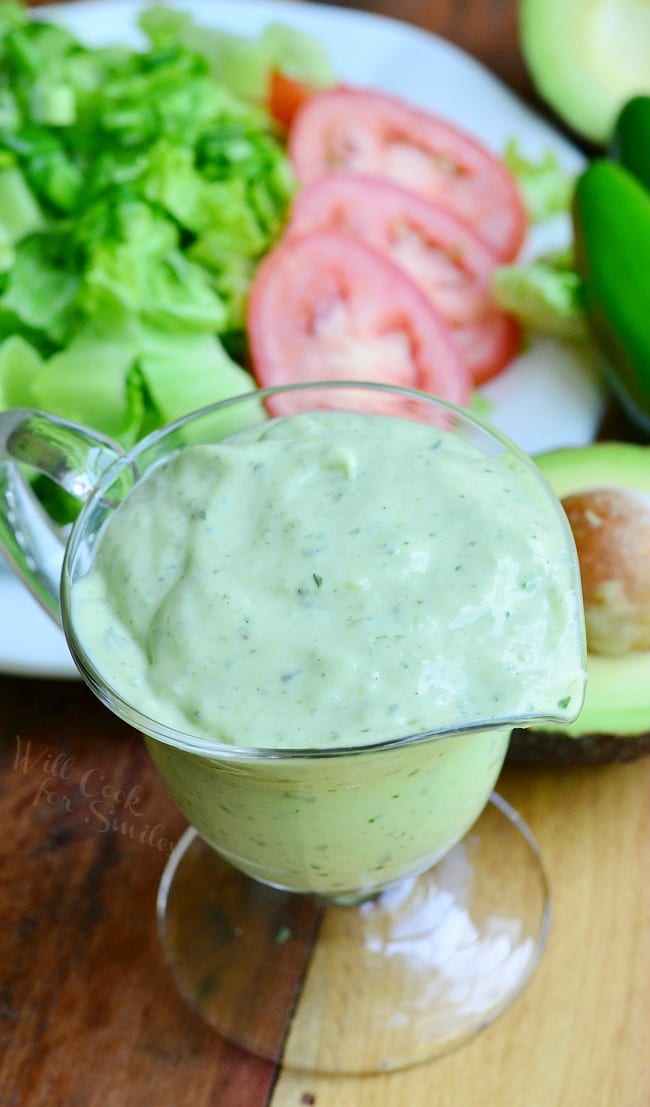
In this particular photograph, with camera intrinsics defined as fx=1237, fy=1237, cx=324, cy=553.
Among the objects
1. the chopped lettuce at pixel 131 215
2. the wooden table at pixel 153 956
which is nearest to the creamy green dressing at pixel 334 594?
the wooden table at pixel 153 956

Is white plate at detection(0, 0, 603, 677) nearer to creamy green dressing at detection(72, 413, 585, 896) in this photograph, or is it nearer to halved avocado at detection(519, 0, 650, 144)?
halved avocado at detection(519, 0, 650, 144)

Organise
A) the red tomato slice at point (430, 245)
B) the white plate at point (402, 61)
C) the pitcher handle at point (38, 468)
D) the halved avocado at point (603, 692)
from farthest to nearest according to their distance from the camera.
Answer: the white plate at point (402, 61)
the red tomato slice at point (430, 245)
the halved avocado at point (603, 692)
the pitcher handle at point (38, 468)

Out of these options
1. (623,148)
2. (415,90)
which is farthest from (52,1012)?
(415,90)

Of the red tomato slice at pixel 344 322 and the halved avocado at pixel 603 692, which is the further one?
the red tomato slice at pixel 344 322

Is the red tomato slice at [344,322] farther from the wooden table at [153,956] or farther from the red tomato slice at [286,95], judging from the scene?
the wooden table at [153,956]

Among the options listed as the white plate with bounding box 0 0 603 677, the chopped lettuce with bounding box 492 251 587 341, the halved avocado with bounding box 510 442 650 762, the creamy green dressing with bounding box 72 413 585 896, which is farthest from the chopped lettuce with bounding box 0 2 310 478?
the creamy green dressing with bounding box 72 413 585 896

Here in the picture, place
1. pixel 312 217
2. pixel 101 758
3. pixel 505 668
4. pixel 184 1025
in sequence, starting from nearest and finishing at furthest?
pixel 505 668
pixel 184 1025
pixel 101 758
pixel 312 217

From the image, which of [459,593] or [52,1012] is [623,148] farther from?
[52,1012]
